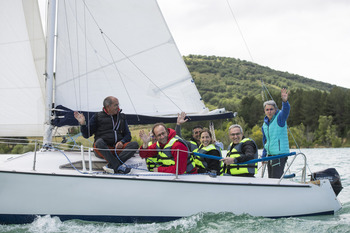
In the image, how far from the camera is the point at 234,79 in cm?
12544

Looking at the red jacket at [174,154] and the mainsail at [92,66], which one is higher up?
the mainsail at [92,66]

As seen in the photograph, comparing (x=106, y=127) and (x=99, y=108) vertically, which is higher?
(x=99, y=108)

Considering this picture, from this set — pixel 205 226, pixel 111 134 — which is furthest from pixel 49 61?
pixel 205 226

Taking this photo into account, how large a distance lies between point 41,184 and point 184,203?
1.92 meters

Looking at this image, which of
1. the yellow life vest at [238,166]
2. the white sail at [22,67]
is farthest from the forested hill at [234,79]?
the yellow life vest at [238,166]

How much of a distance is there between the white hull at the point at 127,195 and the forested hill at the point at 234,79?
87740 millimetres

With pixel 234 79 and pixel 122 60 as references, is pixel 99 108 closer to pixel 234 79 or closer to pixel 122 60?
pixel 122 60

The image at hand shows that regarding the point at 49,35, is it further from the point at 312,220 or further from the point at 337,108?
the point at 337,108

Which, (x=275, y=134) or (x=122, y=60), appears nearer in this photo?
(x=275, y=134)

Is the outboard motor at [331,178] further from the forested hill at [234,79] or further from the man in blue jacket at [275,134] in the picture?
the forested hill at [234,79]

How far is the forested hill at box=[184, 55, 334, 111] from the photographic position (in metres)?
105

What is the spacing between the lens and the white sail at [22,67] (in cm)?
736

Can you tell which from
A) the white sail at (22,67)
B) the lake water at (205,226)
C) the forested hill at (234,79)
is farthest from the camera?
the forested hill at (234,79)

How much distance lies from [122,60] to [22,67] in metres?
1.86
